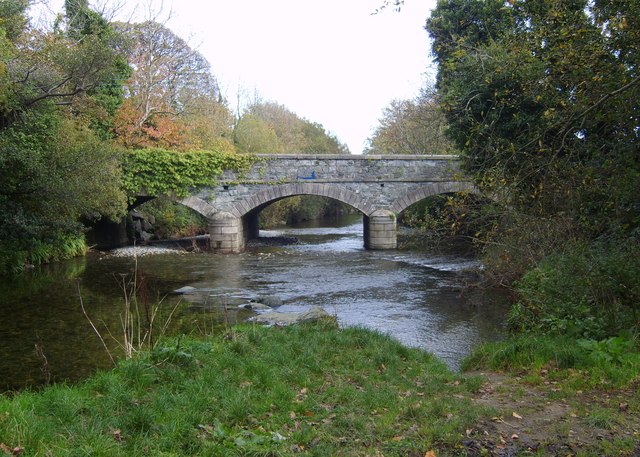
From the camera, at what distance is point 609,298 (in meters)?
6.27

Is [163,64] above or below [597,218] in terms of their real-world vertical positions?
above

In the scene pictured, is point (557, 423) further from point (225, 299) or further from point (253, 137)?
point (253, 137)

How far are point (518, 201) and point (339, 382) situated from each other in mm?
4266

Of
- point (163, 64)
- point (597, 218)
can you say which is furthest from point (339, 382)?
point (163, 64)

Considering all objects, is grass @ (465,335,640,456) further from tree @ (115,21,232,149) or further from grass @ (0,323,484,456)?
tree @ (115,21,232,149)

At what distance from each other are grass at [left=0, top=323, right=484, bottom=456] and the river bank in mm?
12

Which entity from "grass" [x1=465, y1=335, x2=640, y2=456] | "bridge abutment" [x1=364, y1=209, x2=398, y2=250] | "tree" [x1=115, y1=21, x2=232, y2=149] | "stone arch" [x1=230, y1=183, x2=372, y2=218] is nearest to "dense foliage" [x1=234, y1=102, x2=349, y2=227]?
"tree" [x1=115, y1=21, x2=232, y2=149]

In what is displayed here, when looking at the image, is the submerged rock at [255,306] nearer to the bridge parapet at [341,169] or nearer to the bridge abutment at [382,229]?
the bridge parapet at [341,169]

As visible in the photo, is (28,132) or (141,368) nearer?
(141,368)

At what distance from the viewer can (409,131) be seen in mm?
32250

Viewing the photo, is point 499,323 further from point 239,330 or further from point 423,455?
point 423,455

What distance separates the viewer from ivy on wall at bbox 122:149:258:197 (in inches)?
800

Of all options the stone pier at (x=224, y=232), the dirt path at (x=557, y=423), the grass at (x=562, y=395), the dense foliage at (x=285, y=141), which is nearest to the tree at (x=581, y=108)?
the grass at (x=562, y=395)

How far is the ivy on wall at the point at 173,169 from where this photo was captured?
66.7 ft
